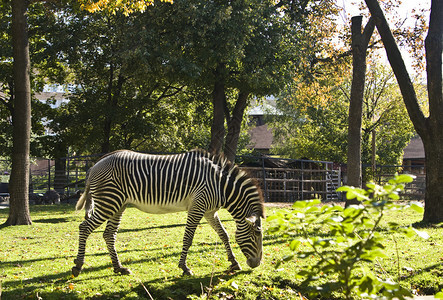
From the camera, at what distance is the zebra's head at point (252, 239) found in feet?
21.5

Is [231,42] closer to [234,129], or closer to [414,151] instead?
[234,129]

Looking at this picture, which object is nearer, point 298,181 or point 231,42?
point 231,42

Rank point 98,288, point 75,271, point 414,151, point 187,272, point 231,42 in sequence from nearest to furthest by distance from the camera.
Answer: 1. point 98,288
2. point 75,271
3. point 187,272
4. point 231,42
5. point 414,151

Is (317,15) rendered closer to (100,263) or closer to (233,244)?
(233,244)

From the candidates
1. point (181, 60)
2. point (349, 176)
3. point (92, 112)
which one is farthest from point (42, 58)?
point (349, 176)

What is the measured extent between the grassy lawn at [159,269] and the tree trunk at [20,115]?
5.52ft

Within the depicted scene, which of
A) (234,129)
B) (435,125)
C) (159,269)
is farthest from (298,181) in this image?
(159,269)

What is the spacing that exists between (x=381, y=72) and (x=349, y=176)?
955 inches

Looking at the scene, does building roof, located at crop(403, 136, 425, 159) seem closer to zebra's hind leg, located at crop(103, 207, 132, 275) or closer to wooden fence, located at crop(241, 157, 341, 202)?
wooden fence, located at crop(241, 157, 341, 202)

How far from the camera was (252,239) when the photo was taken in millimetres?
6617

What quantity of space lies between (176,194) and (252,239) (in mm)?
1421

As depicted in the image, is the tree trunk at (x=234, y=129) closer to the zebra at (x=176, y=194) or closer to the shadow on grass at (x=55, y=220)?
the shadow on grass at (x=55, y=220)

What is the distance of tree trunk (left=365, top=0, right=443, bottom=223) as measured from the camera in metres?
11.8

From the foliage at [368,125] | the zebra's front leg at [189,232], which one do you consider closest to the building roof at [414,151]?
the foliage at [368,125]
